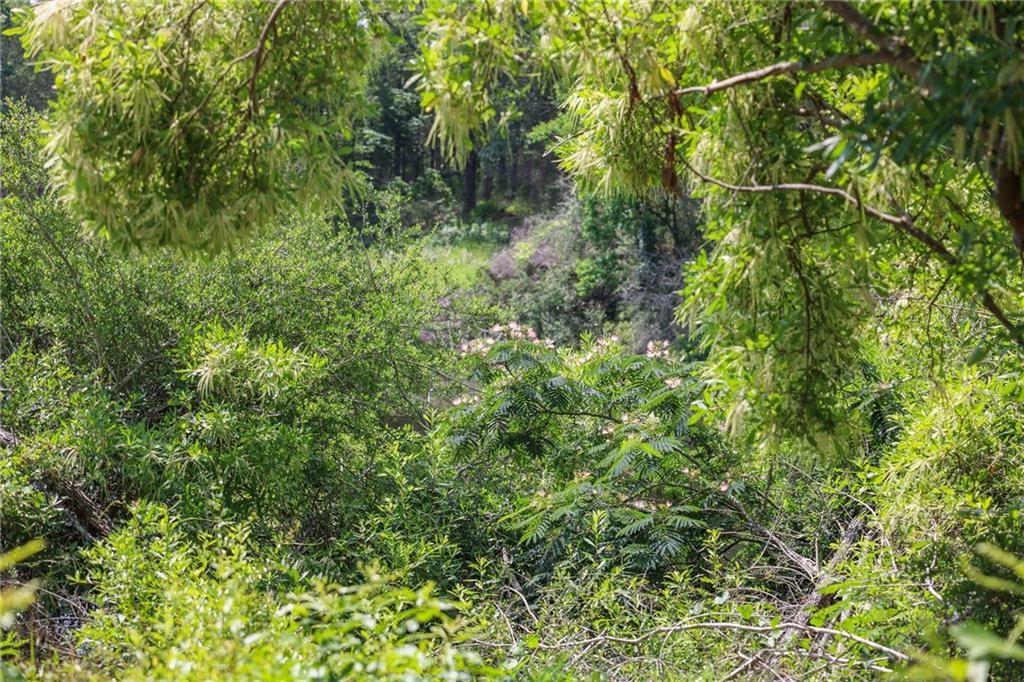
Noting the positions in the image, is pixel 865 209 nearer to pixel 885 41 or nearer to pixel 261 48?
pixel 885 41

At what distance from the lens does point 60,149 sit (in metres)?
2.37

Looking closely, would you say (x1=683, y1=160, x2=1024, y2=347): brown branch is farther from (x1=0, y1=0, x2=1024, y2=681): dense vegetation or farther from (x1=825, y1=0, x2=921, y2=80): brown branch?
(x1=825, y1=0, x2=921, y2=80): brown branch

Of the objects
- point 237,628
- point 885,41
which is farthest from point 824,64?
point 237,628

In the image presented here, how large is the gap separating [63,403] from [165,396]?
1.06 metres

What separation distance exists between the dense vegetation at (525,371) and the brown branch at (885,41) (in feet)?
0.04

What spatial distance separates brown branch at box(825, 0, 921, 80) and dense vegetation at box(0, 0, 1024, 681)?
0.01 meters

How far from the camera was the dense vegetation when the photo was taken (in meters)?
2.17

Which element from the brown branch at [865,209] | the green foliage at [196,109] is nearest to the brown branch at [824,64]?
the brown branch at [865,209]

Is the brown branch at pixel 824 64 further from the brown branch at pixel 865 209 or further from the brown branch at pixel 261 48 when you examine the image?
the brown branch at pixel 261 48

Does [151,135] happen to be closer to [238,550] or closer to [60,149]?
Result: [60,149]

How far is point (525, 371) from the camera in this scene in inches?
200

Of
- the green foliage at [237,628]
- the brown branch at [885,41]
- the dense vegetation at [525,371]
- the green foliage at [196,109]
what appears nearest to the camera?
the green foliage at [237,628]

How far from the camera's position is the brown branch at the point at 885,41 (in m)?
1.93

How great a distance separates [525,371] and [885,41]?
A: 3312 mm
